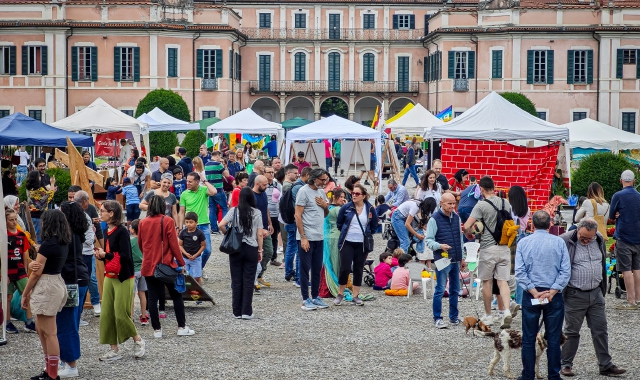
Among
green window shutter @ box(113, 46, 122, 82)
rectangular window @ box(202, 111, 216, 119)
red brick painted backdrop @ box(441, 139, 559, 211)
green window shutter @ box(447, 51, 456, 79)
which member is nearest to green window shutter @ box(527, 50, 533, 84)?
green window shutter @ box(447, 51, 456, 79)

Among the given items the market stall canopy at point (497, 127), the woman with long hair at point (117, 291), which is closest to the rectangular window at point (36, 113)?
the market stall canopy at point (497, 127)

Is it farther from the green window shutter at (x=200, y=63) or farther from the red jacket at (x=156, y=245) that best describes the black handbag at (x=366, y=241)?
the green window shutter at (x=200, y=63)

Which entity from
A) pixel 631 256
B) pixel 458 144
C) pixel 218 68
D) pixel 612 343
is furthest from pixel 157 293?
pixel 218 68

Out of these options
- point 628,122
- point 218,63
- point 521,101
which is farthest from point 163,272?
point 628,122

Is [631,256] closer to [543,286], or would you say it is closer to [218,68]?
[543,286]

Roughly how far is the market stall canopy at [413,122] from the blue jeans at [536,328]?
65.0ft

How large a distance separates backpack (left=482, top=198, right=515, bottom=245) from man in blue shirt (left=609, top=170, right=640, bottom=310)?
6.51ft

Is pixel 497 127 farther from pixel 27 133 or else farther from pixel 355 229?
pixel 27 133

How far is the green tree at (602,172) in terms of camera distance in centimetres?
2056

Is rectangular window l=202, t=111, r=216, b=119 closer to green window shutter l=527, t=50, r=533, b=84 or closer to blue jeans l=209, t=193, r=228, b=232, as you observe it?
green window shutter l=527, t=50, r=533, b=84

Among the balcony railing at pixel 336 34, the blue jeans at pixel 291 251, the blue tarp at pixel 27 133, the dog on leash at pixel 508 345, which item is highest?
the balcony railing at pixel 336 34

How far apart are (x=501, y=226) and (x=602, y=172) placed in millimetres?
11598

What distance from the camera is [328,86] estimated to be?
49219 millimetres

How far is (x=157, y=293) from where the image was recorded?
9484 mm
